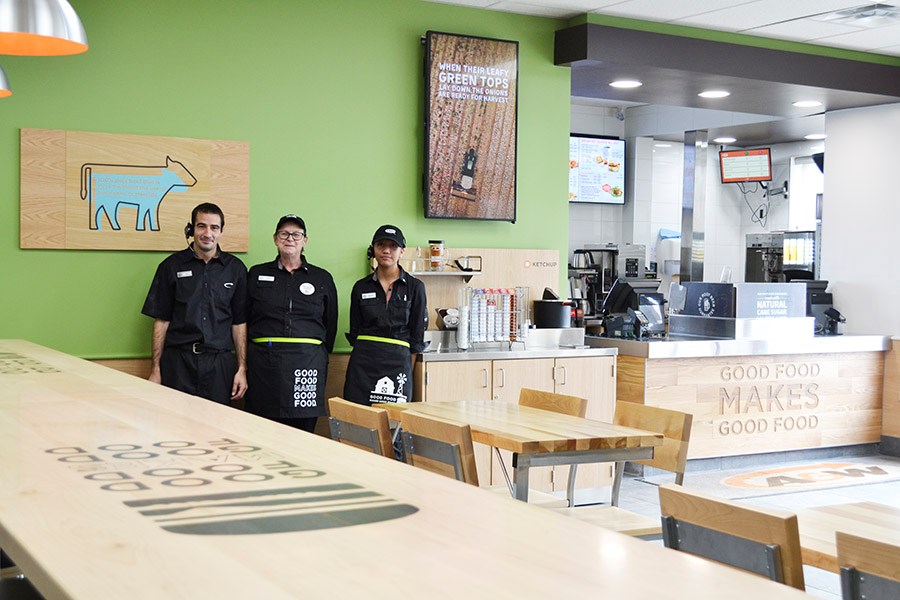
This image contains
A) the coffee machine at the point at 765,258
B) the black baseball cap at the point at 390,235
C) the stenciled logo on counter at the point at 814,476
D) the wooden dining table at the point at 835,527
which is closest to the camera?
the wooden dining table at the point at 835,527

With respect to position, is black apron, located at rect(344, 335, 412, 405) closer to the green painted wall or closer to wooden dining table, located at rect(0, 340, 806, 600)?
the green painted wall

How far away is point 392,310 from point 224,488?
3986 mm

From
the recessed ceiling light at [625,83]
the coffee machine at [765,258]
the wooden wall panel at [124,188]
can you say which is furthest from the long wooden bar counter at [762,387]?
the coffee machine at [765,258]

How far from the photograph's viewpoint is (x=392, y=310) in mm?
5758

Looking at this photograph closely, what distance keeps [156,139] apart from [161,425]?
3.53 meters

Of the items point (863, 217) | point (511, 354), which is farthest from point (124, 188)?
point (863, 217)

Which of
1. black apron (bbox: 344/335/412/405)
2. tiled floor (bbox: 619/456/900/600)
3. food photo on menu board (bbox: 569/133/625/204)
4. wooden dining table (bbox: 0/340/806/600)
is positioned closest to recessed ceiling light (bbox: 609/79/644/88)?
tiled floor (bbox: 619/456/900/600)

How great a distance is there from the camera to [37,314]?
548 cm

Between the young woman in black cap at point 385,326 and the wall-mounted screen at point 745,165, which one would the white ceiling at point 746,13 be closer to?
the young woman in black cap at point 385,326

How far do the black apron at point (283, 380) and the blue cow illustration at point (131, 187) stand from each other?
0.92 meters

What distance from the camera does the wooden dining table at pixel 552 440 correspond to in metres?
3.74

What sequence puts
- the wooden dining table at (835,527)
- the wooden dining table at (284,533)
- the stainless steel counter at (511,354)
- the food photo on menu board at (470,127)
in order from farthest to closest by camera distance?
the food photo on menu board at (470,127) < the stainless steel counter at (511,354) < the wooden dining table at (835,527) < the wooden dining table at (284,533)

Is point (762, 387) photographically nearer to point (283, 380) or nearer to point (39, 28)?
point (283, 380)

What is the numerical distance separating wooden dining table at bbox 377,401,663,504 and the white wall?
506 cm
